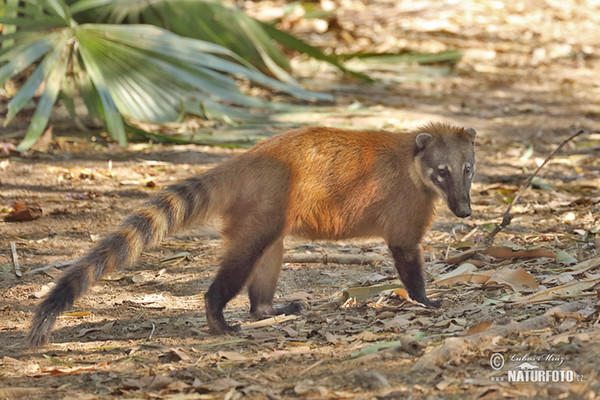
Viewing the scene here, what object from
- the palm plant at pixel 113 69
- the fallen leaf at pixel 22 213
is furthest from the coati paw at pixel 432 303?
the palm plant at pixel 113 69

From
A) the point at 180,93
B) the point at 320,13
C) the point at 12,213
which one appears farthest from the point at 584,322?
the point at 320,13

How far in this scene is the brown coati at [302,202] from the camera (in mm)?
4852

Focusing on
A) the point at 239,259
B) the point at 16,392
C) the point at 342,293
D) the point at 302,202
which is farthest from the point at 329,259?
the point at 16,392

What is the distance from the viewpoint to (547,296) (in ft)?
15.7

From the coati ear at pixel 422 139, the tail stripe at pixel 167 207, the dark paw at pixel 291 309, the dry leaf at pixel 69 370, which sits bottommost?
the dark paw at pixel 291 309

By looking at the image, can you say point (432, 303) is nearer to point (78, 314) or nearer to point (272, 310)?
point (272, 310)

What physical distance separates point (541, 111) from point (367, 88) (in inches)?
92.9

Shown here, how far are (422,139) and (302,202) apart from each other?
1.01 metres

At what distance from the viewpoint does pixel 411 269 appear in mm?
5309

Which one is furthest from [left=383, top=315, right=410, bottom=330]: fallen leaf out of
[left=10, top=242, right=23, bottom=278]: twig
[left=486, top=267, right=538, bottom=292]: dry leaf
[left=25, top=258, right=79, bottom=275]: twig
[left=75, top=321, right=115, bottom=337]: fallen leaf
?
[left=10, top=242, right=23, bottom=278]: twig

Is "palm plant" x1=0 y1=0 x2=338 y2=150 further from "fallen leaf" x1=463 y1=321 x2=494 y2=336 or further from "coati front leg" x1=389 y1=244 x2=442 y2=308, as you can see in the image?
"fallen leaf" x1=463 y1=321 x2=494 y2=336

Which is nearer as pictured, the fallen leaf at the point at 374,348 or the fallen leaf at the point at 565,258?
the fallen leaf at the point at 374,348

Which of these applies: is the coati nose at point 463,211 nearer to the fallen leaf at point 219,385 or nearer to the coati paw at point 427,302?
the coati paw at point 427,302

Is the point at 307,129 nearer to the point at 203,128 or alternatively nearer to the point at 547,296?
the point at 547,296
